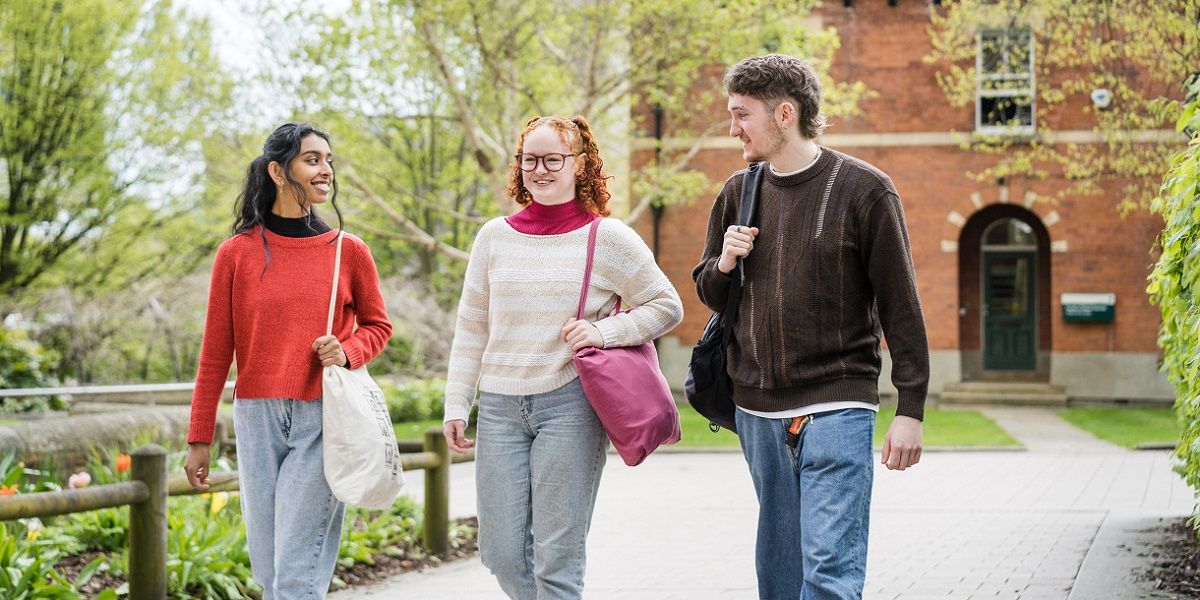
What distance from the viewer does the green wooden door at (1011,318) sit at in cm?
2648

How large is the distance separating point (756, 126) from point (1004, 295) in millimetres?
23976

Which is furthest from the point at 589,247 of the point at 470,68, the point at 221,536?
the point at 470,68

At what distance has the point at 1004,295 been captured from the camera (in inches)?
1050

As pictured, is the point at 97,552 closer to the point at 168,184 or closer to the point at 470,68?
the point at 470,68

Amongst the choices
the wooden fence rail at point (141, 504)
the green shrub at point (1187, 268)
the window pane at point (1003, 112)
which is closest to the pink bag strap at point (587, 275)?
the green shrub at point (1187, 268)

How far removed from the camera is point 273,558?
179 inches

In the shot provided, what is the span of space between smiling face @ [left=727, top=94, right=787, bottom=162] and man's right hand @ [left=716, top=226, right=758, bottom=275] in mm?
222

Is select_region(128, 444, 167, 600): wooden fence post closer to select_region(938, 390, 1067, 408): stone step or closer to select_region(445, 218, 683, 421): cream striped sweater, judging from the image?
select_region(445, 218, 683, 421): cream striped sweater

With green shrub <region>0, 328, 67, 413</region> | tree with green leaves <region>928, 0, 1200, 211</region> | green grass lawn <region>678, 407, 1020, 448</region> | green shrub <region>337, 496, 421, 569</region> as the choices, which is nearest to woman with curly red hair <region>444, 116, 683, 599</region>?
green shrub <region>337, 496, 421, 569</region>

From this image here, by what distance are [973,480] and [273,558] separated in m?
10.6

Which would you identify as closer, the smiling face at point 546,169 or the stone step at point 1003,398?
the smiling face at point 546,169

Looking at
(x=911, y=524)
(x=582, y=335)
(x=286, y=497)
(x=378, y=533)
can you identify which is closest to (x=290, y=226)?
(x=286, y=497)

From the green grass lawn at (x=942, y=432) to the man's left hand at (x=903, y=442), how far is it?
12.6 meters

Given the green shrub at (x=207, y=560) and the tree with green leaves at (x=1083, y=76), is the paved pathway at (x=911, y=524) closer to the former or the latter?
the green shrub at (x=207, y=560)
